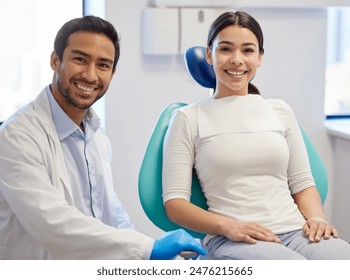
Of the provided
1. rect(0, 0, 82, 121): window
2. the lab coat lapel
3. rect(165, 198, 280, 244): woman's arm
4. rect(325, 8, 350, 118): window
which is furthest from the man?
rect(325, 8, 350, 118): window

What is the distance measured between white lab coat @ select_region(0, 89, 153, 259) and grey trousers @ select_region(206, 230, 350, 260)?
360mm

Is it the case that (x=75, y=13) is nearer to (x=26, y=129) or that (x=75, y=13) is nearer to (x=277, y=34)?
(x=277, y=34)

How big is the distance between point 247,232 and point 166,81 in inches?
45.5

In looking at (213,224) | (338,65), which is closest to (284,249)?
(213,224)

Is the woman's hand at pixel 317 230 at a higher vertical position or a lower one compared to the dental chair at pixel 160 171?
lower

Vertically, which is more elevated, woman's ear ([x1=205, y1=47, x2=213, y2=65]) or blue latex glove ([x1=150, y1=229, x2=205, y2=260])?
woman's ear ([x1=205, y1=47, x2=213, y2=65])

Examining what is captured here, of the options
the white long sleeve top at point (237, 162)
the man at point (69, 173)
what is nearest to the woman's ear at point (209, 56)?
the white long sleeve top at point (237, 162)

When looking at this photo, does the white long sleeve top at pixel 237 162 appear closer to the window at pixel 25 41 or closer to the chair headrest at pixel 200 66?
the chair headrest at pixel 200 66

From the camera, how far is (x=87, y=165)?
1.89m

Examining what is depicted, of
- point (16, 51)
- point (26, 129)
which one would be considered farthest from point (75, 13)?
point (26, 129)

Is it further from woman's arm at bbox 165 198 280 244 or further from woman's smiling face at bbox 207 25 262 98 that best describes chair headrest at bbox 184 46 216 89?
woman's arm at bbox 165 198 280 244

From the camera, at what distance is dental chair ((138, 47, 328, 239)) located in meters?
2.06

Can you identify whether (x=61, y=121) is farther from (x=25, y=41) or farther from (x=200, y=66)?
(x=25, y=41)

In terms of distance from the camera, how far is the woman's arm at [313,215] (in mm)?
1945
